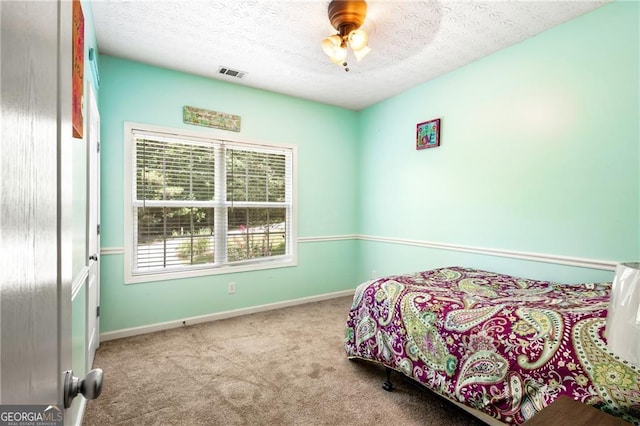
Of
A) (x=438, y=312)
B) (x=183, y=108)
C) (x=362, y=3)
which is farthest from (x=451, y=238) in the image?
(x=183, y=108)

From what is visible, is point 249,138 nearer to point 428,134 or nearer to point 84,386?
point 428,134

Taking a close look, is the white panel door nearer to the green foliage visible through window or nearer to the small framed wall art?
the green foliage visible through window

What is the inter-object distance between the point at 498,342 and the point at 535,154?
1.75 metres

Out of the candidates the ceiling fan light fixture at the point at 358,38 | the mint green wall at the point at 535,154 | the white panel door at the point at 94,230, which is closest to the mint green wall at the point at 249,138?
the white panel door at the point at 94,230

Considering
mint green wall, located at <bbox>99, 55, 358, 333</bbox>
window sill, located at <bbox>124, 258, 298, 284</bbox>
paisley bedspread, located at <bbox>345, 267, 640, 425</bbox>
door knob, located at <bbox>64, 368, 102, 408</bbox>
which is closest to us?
door knob, located at <bbox>64, 368, 102, 408</bbox>

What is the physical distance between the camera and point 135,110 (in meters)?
2.90

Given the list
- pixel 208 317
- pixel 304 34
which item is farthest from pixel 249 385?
pixel 304 34

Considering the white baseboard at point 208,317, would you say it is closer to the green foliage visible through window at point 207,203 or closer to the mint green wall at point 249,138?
the mint green wall at point 249,138

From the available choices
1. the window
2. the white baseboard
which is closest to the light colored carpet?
the white baseboard

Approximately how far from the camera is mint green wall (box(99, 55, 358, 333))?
2805 millimetres

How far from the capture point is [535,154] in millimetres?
2477

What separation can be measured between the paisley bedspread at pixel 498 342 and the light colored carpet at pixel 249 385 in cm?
23

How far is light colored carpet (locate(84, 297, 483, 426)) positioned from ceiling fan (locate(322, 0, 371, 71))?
2.39 m

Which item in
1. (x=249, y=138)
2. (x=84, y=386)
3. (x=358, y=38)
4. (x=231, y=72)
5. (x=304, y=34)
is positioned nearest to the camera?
(x=84, y=386)
